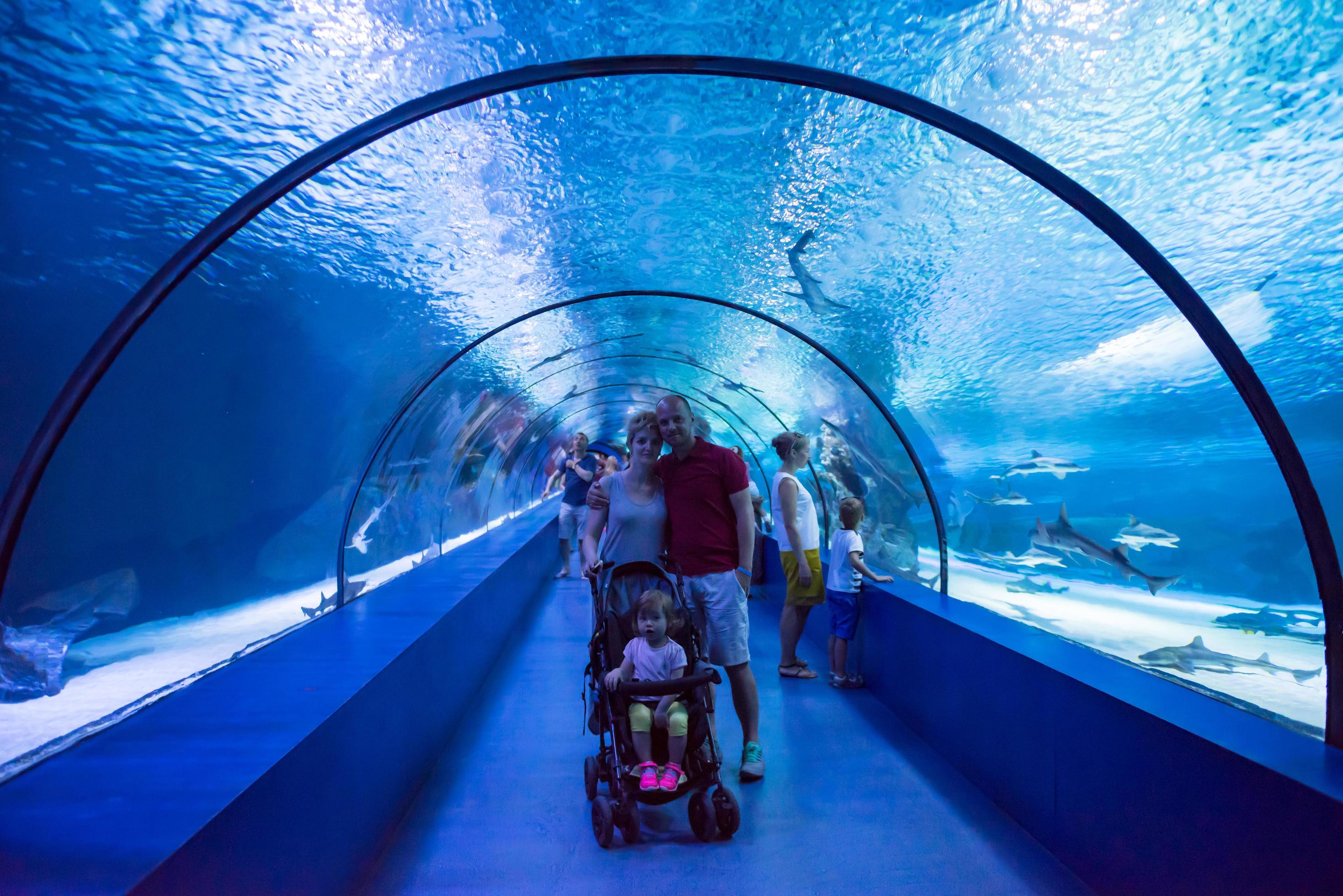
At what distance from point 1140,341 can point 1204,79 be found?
3568 millimetres

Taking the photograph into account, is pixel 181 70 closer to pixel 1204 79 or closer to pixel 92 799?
pixel 92 799

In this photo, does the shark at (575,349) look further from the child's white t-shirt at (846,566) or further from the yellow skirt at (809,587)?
the child's white t-shirt at (846,566)

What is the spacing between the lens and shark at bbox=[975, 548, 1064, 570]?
8.65 metres

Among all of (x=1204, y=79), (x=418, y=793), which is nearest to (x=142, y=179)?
(x=418, y=793)

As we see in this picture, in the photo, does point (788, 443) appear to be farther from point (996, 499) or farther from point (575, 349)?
point (575, 349)

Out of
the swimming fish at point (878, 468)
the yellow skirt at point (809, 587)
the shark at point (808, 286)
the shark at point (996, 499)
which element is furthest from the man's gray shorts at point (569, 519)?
the shark at point (808, 286)

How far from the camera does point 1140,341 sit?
638 centimetres

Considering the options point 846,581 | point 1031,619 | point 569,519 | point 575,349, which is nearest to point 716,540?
point 846,581

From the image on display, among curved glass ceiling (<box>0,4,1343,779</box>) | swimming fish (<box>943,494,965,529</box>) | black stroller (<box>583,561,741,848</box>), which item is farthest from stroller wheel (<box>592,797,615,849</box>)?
swimming fish (<box>943,494,965,529</box>)

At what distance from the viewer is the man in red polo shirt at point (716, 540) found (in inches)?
150

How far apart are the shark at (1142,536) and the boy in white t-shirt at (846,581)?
11.4 m

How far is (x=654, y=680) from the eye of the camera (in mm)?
3357

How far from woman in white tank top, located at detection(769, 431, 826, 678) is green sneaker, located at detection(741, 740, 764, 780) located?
156cm

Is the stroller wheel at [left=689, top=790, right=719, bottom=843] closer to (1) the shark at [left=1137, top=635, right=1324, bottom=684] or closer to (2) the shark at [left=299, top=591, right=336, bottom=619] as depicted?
(1) the shark at [left=1137, top=635, right=1324, bottom=684]
